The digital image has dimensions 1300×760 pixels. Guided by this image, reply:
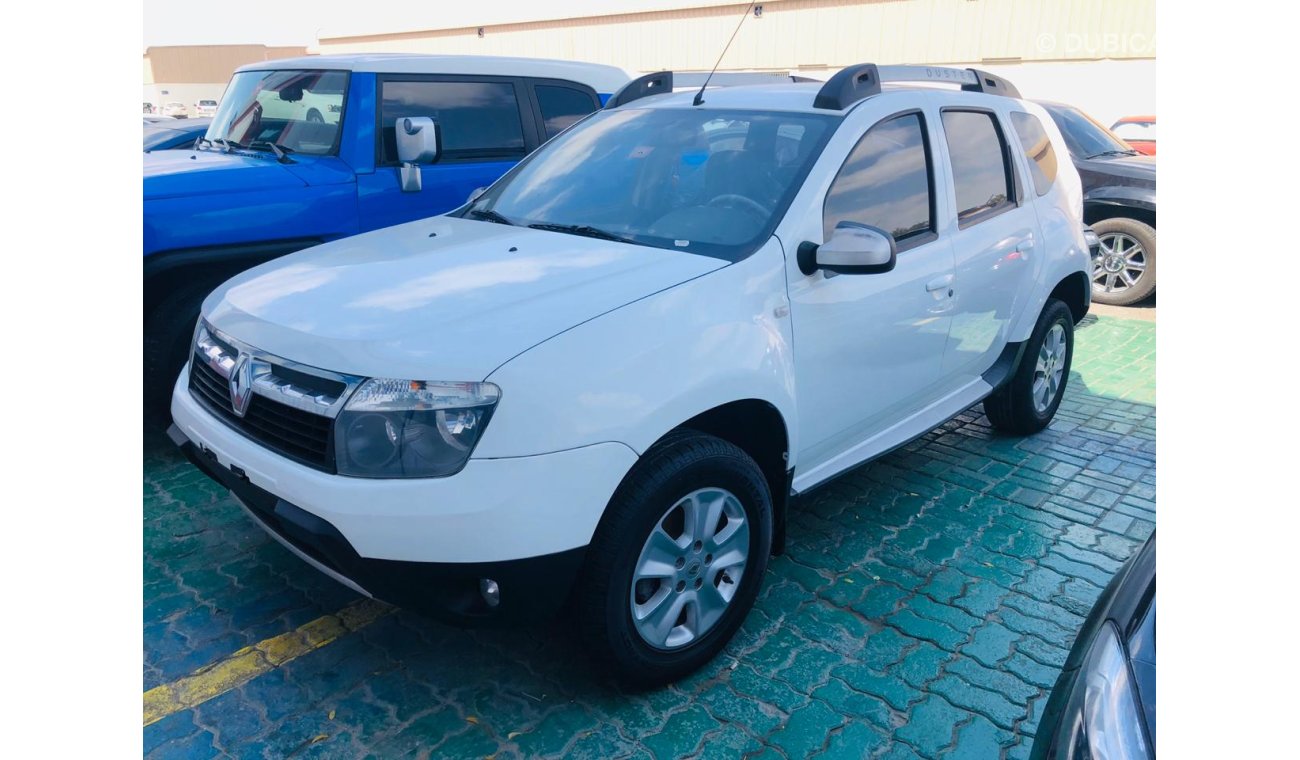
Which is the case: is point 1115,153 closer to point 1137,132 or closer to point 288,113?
point 1137,132

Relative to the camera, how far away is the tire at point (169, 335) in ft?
13.9

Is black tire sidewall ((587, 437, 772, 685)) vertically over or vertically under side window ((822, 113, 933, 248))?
under

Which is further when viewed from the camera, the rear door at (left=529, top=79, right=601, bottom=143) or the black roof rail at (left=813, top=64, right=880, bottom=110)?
the rear door at (left=529, top=79, right=601, bottom=143)

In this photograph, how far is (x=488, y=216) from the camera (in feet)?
12.0

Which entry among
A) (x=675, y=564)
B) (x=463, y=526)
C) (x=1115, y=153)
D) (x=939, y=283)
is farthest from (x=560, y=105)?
(x=1115, y=153)

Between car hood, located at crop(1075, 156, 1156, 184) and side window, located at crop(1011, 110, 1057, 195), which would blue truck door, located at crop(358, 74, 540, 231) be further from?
car hood, located at crop(1075, 156, 1156, 184)

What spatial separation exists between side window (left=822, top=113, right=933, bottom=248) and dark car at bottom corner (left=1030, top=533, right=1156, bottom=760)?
171 centimetres

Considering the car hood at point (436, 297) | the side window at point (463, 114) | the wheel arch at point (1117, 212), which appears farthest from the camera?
the wheel arch at point (1117, 212)

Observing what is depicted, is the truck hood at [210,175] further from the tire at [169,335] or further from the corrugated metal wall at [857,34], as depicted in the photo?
the corrugated metal wall at [857,34]

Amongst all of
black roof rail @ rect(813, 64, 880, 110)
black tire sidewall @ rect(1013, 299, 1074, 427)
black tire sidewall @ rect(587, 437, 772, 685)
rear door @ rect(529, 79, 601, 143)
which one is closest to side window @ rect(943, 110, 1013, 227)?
black roof rail @ rect(813, 64, 880, 110)

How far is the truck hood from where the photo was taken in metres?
4.20

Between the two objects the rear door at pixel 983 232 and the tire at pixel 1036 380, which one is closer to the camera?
the rear door at pixel 983 232

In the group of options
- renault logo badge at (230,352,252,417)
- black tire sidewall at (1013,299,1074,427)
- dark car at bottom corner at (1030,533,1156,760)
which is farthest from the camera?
black tire sidewall at (1013,299,1074,427)

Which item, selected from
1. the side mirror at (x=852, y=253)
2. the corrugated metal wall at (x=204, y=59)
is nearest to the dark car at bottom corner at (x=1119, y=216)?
the side mirror at (x=852, y=253)
